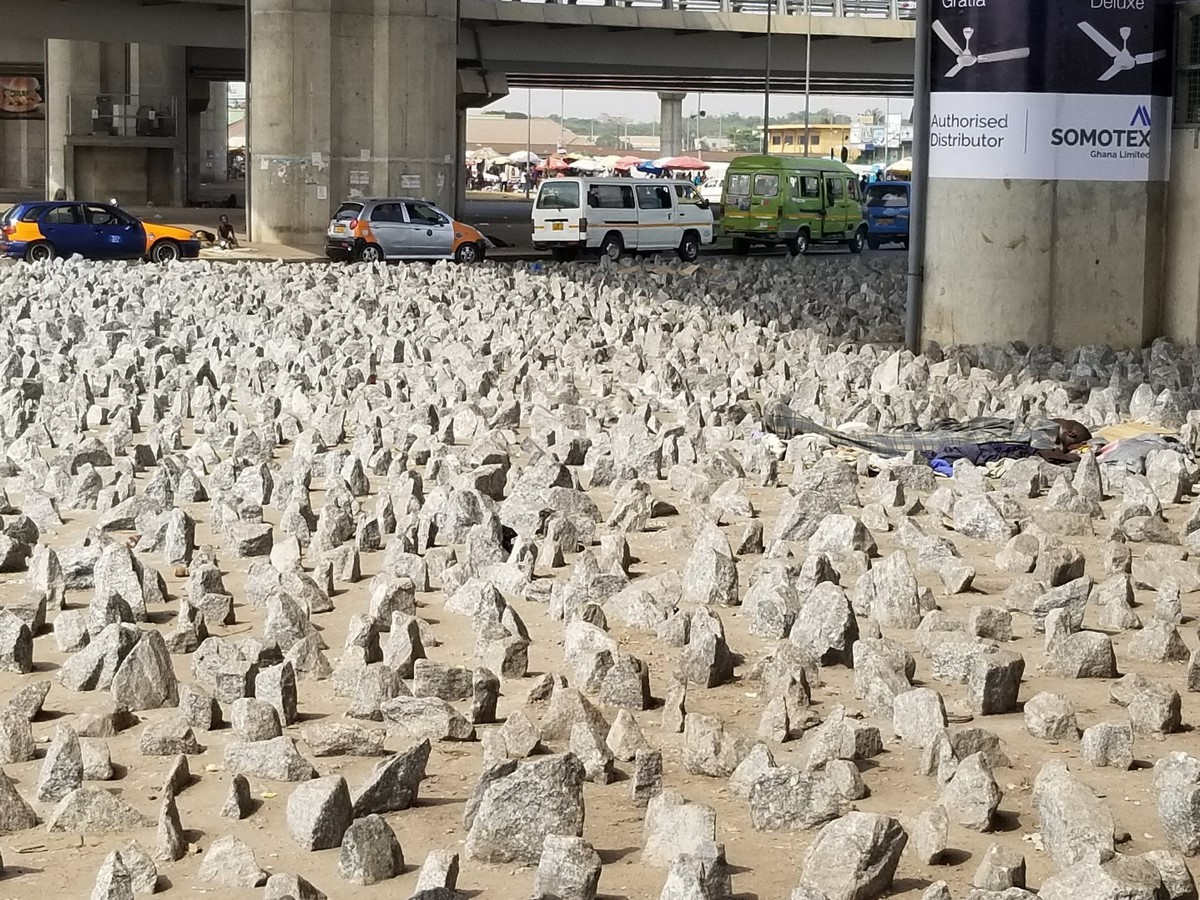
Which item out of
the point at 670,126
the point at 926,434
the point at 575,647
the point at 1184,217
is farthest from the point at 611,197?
the point at 670,126

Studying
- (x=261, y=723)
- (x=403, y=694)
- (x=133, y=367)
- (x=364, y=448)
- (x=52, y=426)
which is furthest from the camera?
(x=133, y=367)

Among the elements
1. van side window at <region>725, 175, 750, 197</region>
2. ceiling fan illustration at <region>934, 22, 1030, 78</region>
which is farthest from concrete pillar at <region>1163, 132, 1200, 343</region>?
van side window at <region>725, 175, 750, 197</region>

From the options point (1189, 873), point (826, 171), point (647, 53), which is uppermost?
point (647, 53)

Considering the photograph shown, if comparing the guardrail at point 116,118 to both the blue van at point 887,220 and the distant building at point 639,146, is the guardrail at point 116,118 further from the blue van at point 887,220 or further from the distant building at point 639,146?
the distant building at point 639,146

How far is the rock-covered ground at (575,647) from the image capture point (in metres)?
4.67

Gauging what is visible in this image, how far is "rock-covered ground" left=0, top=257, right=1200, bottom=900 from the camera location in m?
4.67

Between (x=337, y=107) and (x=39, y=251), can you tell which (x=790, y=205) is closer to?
(x=337, y=107)

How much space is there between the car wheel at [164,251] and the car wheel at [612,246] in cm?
827

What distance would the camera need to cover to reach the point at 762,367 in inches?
585

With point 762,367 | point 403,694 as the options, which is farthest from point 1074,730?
point 762,367

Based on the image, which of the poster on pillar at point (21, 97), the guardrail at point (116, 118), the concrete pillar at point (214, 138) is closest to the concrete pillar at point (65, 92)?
the guardrail at point (116, 118)

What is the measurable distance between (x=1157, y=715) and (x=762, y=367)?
30.4 ft

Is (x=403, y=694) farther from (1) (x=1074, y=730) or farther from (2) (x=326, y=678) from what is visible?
(1) (x=1074, y=730)

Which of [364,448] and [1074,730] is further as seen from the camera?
[364,448]
